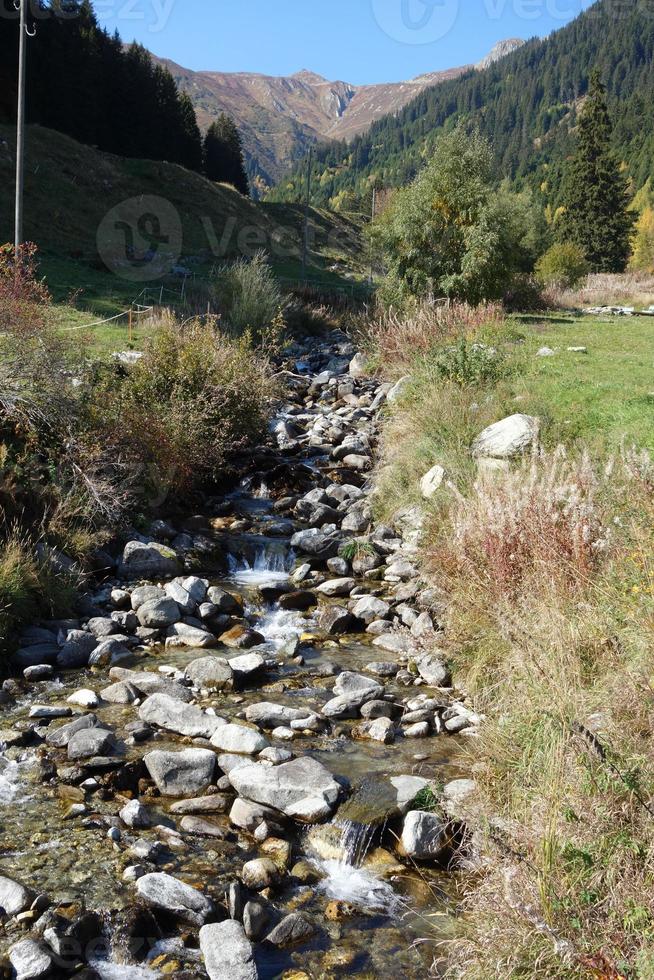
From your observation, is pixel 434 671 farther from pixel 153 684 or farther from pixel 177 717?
pixel 153 684

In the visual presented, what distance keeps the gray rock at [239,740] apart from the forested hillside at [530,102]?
415 feet

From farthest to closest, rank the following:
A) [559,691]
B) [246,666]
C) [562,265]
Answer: [562,265] → [246,666] → [559,691]

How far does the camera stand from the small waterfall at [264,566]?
8.41 metres

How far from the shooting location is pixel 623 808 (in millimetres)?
3129

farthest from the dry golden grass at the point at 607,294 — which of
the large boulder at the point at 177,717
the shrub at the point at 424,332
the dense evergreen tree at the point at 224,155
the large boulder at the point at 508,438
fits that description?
the dense evergreen tree at the point at 224,155

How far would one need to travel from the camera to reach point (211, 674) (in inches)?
235

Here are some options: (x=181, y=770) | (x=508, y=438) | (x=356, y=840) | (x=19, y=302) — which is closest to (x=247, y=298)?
(x=19, y=302)

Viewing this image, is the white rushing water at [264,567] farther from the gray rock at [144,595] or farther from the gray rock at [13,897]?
the gray rock at [13,897]

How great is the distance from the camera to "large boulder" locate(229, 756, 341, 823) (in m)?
4.34

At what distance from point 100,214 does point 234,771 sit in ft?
117

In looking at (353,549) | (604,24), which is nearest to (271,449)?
(353,549)

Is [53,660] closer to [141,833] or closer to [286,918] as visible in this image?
[141,833]

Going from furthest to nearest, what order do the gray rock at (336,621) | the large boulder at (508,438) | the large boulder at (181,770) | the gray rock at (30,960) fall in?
the large boulder at (508,438)
the gray rock at (336,621)
the large boulder at (181,770)
the gray rock at (30,960)

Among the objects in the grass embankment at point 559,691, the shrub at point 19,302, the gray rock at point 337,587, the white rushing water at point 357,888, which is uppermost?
the shrub at point 19,302
